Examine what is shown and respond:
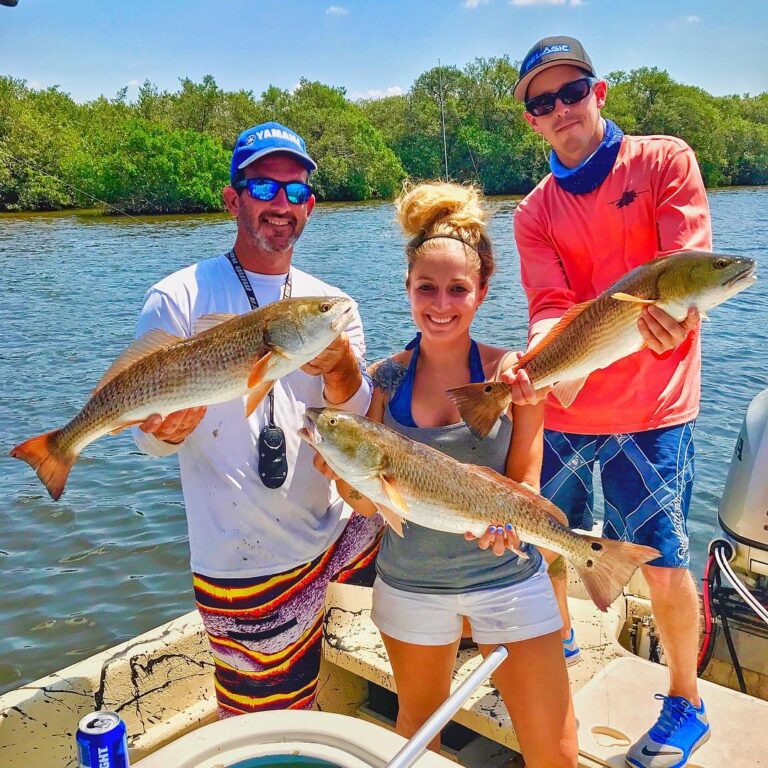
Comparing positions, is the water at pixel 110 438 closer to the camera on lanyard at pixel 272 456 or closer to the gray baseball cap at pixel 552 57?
the gray baseball cap at pixel 552 57

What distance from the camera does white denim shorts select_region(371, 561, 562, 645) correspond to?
2637mm

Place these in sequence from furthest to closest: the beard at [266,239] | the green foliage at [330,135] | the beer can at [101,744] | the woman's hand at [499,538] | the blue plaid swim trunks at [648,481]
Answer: the green foliage at [330,135]
the blue plaid swim trunks at [648,481]
the beard at [266,239]
the woman's hand at [499,538]
the beer can at [101,744]

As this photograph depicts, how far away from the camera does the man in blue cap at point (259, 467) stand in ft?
9.30

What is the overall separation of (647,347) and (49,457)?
2.30 m

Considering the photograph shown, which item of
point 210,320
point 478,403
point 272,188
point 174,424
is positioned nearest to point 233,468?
point 174,424

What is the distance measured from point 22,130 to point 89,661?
5944cm

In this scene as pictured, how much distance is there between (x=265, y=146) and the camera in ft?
9.61

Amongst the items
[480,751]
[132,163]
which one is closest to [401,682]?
[480,751]

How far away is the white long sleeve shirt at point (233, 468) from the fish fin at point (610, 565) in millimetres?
983

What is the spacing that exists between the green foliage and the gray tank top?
147ft

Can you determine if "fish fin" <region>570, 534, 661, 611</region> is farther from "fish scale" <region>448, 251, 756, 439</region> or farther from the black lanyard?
the black lanyard

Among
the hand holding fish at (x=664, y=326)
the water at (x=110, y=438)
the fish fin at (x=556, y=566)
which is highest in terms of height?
the hand holding fish at (x=664, y=326)

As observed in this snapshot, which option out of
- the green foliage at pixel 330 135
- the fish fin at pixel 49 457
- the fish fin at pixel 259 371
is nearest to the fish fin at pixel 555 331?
the fish fin at pixel 259 371

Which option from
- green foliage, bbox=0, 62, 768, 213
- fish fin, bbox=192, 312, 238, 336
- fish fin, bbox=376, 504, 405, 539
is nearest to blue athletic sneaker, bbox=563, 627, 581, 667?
fish fin, bbox=376, 504, 405, 539
